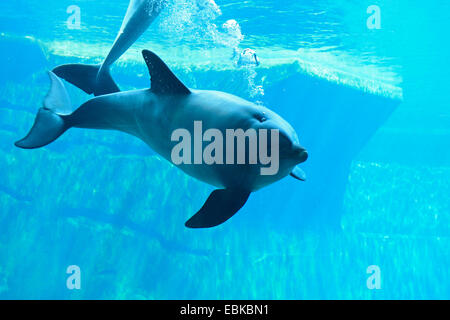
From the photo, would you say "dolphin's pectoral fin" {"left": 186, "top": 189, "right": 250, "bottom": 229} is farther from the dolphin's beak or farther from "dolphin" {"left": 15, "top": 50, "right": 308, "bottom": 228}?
the dolphin's beak

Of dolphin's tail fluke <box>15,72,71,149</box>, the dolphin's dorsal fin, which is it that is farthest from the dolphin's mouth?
dolphin's tail fluke <box>15,72,71,149</box>

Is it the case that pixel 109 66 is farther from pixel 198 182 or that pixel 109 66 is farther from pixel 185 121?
pixel 198 182

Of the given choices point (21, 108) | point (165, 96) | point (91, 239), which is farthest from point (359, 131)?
point (165, 96)

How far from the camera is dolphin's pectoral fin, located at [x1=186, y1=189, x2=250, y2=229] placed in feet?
10.8

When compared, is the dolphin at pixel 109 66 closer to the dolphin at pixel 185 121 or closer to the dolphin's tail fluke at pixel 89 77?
the dolphin's tail fluke at pixel 89 77

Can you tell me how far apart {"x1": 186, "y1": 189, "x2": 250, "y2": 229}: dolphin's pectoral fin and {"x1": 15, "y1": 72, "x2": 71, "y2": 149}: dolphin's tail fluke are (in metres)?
2.13

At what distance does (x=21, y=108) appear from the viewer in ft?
67.1

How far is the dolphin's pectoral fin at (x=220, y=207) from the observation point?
330 cm

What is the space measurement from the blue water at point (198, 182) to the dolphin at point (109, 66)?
28.7ft

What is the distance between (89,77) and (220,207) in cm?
282

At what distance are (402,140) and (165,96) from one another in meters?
33.1

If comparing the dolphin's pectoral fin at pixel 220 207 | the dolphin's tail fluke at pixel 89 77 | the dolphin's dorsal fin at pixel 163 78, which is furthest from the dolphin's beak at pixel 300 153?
the dolphin's tail fluke at pixel 89 77
